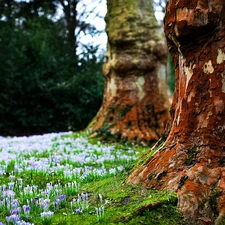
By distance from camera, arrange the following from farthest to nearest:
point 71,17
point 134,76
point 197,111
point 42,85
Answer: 1. point 71,17
2. point 42,85
3. point 134,76
4. point 197,111

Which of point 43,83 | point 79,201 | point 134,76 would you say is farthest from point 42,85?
point 79,201

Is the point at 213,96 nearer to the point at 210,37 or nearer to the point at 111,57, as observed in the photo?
the point at 210,37

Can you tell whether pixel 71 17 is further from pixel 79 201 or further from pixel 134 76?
pixel 79 201

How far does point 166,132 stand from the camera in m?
4.77

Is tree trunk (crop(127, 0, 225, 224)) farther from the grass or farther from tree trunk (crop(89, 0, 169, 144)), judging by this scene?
tree trunk (crop(89, 0, 169, 144))

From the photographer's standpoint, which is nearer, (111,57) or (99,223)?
(99,223)

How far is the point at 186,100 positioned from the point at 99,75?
15.0m

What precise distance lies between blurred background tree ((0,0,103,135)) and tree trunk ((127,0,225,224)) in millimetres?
13418

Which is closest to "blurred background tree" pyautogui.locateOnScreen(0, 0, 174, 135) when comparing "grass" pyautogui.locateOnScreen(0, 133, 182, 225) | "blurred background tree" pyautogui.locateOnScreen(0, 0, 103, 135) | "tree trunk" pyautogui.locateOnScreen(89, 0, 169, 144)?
"blurred background tree" pyautogui.locateOnScreen(0, 0, 103, 135)

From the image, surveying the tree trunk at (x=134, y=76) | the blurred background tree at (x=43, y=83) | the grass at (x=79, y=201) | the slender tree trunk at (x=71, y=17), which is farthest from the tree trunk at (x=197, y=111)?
the slender tree trunk at (x=71, y=17)

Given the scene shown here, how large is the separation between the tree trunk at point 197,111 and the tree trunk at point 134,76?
617 cm

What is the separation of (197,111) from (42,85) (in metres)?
13.8

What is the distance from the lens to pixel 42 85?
17.0 metres

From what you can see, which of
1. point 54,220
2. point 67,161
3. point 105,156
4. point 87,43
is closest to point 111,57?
point 105,156
